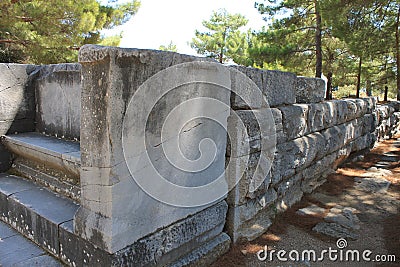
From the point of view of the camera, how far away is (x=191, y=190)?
210 cm

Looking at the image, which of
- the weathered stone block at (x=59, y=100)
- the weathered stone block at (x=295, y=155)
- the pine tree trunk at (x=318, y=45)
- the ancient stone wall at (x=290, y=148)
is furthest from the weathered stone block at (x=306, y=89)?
the pine tree trunk at (x=318, y=45)

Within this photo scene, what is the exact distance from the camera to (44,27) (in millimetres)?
8875

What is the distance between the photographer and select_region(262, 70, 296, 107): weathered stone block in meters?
2.79

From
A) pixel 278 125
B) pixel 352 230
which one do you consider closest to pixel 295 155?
pixel 278 125

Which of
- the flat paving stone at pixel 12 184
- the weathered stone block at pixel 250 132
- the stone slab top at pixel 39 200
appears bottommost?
the stone slab top at pixel 39 200

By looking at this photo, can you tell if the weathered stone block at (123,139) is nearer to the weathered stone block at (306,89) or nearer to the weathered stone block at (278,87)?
the weathered stone block at (278,87)

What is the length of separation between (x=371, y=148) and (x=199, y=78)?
5381 millimetres

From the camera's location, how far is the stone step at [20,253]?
6.22 ft

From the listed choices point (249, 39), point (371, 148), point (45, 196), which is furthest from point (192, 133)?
point (249, 39)

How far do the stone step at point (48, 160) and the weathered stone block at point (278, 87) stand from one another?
1619 millimetres

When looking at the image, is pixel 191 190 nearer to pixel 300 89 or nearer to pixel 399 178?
pixel 300 89

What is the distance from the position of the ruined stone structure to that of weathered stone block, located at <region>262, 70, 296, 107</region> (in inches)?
0.4

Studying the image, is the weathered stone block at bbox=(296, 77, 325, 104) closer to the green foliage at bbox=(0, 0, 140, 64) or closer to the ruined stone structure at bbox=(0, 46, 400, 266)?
the ruined stone structure at bbox=(0, 46, 400, 266)

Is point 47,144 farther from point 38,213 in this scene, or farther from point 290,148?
point 290,148
